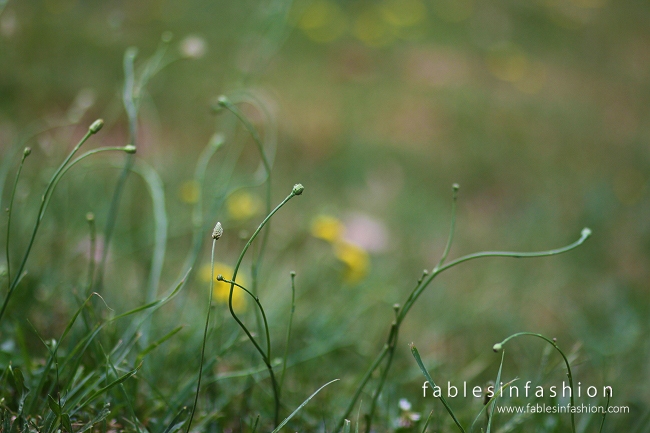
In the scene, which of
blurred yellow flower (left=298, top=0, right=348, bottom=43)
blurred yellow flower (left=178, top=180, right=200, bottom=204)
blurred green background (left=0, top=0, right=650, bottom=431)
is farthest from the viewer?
blurred yellow flower (left=298, top=0, right=348, bottom=43)

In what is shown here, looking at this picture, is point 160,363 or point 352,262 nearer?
point 160,363

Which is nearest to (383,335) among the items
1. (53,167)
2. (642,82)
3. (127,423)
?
(127,423)

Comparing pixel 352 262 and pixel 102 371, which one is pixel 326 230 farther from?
pixel 102 371

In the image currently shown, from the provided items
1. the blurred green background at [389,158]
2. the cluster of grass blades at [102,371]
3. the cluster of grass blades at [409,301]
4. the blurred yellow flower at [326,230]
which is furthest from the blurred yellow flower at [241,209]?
the cluster of grass blades at [409,301]

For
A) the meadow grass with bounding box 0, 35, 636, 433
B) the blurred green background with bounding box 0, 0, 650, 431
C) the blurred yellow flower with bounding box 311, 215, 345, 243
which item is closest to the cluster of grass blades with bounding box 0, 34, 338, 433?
the meadow grass with bounding box 0, 35, 636, 433

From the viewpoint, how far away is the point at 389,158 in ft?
6.08

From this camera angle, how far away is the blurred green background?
97 cm

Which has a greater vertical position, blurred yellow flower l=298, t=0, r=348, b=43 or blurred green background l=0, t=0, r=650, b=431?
blurred yellow flower l=298, t=0, r=348, b=43

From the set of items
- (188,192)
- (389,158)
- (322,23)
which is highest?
(322,23)

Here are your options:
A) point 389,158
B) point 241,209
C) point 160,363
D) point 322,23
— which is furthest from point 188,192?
point 322,23

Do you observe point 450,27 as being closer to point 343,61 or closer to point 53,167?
point 343,61

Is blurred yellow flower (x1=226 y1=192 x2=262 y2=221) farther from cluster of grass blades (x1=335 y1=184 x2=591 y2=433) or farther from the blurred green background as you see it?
cluster of grass blades (x1=335 y1=184 x2=591 y2=433)

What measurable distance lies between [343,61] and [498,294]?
4.60ft

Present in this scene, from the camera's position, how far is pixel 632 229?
165 centimetres
